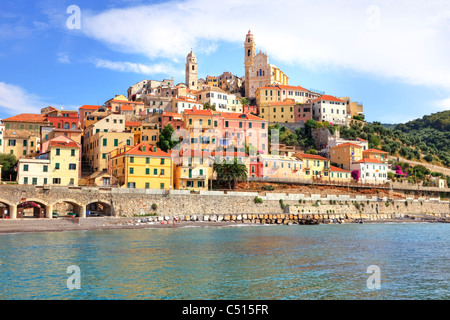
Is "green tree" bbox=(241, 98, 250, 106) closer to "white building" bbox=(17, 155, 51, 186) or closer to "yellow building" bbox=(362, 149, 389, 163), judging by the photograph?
"yellow building" bbox=(362, 149, 389, 163)

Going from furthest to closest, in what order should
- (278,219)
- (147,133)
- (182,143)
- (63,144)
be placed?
(147,133)
(182,143)
(278,219)
(63,144)

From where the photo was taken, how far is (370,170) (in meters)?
85.0

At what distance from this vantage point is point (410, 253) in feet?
107

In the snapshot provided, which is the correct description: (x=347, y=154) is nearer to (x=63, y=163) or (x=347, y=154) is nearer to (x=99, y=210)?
(x=99, y=210)

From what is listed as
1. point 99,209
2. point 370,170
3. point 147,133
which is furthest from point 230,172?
point 370,170

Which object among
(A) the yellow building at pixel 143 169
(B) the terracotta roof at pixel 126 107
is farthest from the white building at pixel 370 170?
(B) the terracotta roof at pixel 126 107

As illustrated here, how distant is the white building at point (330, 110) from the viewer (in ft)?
Result: 338

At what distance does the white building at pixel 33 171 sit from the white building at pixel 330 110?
64.6 m

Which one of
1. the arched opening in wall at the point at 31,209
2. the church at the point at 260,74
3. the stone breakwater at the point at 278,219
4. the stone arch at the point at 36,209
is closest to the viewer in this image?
the stone arch at the point at 36,209

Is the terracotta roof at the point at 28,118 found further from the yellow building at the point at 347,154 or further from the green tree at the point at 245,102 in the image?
the yellow building at the point at 347,154

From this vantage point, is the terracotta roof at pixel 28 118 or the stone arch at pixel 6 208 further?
the terracotta roof at pixel 28 118

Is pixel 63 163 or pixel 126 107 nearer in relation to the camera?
pixel 63 163

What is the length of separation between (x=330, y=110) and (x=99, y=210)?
6365cm
